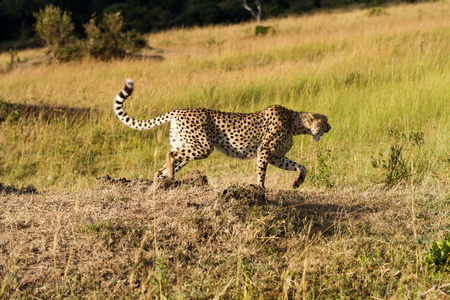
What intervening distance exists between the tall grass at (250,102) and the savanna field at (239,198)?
0.03 meters

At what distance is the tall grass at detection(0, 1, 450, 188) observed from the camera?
6051 millimetres

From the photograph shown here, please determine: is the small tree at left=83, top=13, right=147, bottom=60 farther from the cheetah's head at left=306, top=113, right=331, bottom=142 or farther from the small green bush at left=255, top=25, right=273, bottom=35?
the cheetah's head at left=306, top=113, right=331, bottom=142

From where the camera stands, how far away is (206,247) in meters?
3.16

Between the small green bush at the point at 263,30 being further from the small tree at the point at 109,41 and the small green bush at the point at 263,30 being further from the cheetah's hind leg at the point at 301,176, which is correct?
the cheetah's hind leg at the point at 301,176

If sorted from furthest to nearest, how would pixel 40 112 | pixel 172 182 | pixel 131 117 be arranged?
pixel 40 112 → pixel 131 117 → pixel 172 182

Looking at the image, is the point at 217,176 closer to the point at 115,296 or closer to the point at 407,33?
the point at 115,296

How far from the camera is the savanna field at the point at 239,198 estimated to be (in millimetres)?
2842

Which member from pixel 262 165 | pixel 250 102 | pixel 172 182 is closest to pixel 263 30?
pixel 250 102

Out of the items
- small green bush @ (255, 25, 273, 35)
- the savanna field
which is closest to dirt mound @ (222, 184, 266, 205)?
the savanna field

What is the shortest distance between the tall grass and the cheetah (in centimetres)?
27

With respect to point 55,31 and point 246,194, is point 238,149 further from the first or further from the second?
point 55,31

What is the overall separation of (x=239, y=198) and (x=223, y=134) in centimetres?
115

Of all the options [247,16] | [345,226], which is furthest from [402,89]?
[247,16]

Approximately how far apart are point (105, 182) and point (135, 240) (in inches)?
47.5
